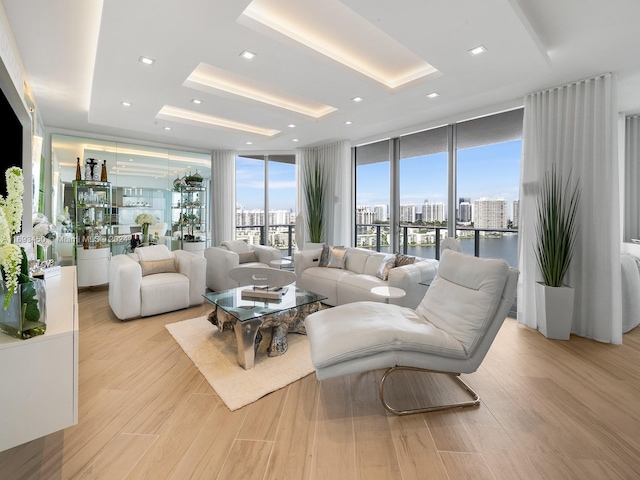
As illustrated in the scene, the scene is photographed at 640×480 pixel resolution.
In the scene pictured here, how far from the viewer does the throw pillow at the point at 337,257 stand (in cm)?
462

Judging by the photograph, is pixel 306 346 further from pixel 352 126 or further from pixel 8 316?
pixel 352 126

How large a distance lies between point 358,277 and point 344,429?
226 centimetres

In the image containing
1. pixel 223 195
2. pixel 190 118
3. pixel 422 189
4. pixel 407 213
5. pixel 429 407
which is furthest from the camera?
pixel 223 195

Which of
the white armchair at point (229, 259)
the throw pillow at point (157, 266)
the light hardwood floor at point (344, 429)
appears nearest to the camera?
the light hardwood floor at point (344, 429)

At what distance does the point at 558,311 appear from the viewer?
323 cm

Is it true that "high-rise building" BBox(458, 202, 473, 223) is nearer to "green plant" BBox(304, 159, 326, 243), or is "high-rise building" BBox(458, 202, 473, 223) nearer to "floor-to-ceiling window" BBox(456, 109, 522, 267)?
"floor-to-ceiling window" BBox(456, 109, 522, 267)

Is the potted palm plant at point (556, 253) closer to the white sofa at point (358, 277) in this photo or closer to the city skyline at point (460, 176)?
the city skyline at point (460, 176)

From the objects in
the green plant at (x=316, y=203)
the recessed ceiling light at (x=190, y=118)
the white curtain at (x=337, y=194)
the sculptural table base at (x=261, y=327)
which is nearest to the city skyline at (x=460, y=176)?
the white curtain at (x=337, y=194)

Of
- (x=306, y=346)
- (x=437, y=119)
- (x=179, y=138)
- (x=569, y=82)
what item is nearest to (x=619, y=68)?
(x=569, y=82)

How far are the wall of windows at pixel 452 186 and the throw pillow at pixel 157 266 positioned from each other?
3.48 meters

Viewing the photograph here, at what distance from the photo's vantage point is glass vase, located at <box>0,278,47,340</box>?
1.37 m

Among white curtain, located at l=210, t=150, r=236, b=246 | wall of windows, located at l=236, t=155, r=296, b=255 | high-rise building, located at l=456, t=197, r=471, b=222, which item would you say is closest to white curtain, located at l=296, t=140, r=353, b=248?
wall of windows, located at l=236, t=155, r=296, b=255

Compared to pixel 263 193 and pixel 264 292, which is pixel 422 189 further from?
pixel 263 193

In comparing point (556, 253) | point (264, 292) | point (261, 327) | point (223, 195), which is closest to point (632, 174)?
point (556, 253)
